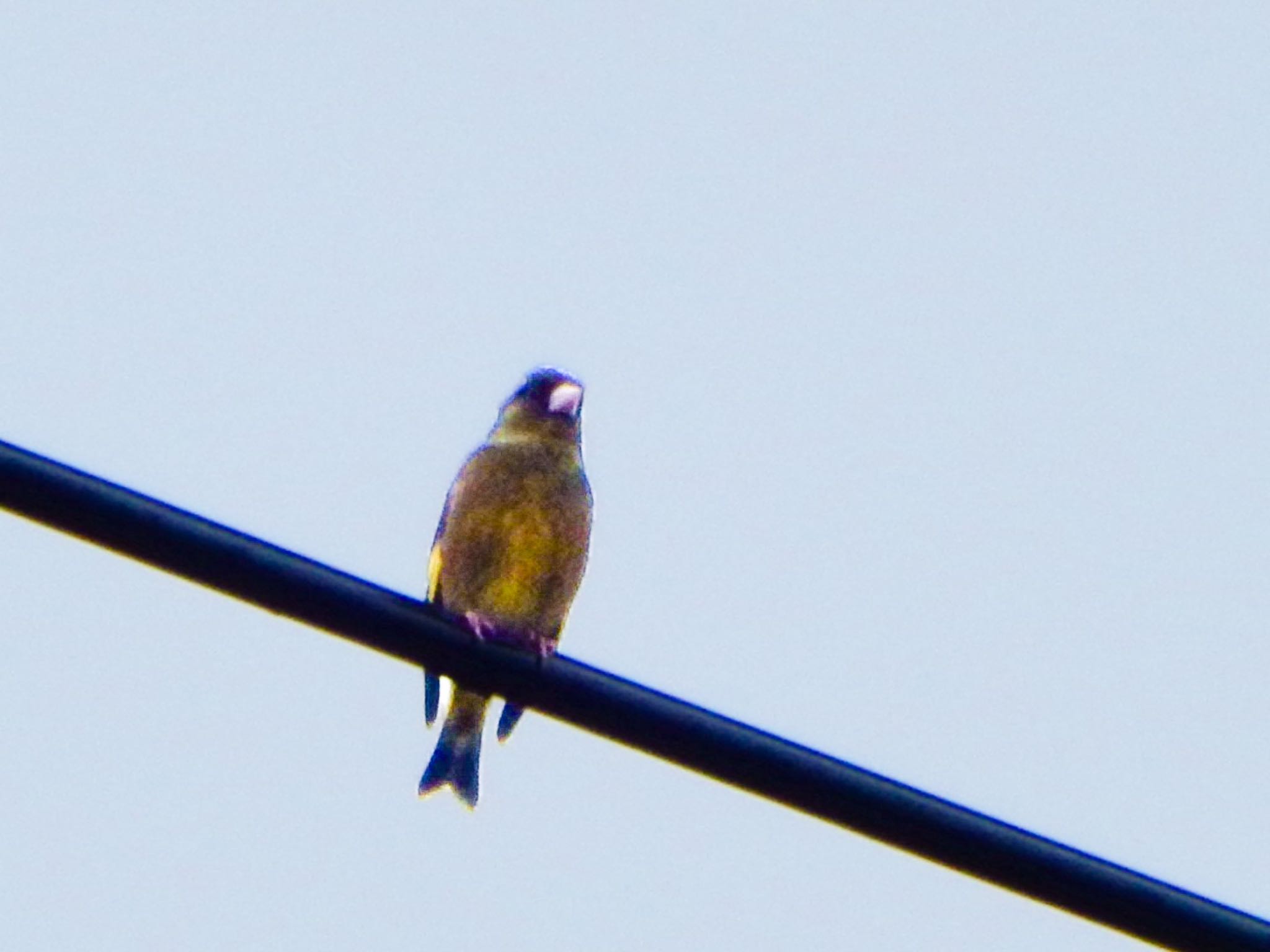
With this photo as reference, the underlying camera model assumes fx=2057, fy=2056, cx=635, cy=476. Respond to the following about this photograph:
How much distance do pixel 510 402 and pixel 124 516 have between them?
14.3 ft

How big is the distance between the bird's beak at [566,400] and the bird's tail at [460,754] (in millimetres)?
930

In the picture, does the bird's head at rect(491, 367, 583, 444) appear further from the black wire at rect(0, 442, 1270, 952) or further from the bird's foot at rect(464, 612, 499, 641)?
the black wire at rect(0, 442, 1270, 952)

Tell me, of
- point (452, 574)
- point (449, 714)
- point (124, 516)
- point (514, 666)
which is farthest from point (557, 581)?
point (124, 516)

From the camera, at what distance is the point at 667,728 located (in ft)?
8.10

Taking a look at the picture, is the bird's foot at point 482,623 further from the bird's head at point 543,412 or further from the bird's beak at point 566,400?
the bird's beak at point 566,400

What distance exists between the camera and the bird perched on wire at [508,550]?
231 inches

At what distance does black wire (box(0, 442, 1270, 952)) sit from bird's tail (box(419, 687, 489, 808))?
3.75 meters

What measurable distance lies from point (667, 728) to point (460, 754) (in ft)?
12.7

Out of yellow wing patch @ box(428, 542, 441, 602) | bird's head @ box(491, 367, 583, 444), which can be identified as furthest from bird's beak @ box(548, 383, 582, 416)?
yellow wing patch @ box(428, 542, 441, 602)

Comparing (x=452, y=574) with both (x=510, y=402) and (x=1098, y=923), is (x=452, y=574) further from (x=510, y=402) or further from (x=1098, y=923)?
(x=1098, y=923)

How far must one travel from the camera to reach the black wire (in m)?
2.31

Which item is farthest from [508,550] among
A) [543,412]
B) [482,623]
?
[543,412]

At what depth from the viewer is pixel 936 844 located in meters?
2.38

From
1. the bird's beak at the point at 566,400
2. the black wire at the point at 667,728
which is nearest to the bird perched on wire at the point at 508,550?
the bird's beak at the point at 566,400
